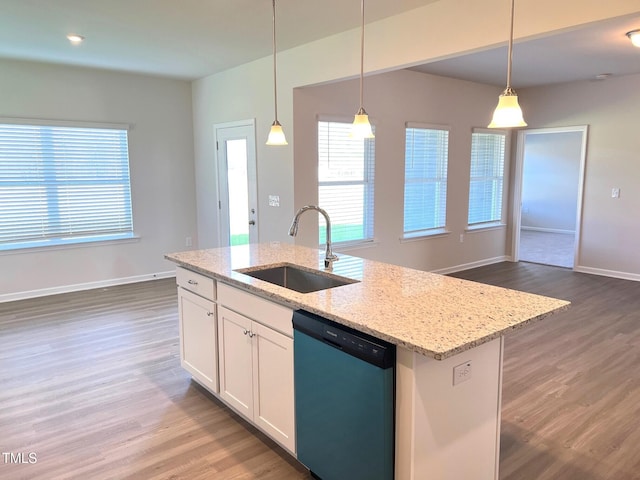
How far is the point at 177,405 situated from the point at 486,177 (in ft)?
18.7

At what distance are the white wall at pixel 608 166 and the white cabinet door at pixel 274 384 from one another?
19.3 ft

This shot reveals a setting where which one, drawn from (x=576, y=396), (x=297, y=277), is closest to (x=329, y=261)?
(x=297, y=277)

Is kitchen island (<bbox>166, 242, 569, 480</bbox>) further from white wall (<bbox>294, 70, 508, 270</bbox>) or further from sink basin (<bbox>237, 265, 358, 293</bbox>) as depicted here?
white wall (<bbox>294, 70, 508, 270</bbox>)

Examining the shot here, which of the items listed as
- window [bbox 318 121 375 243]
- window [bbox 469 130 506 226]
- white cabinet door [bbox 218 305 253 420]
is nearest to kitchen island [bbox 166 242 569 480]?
white cabinet door [bbox 218 305 253 420]

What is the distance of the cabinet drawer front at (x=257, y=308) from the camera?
2176 mm

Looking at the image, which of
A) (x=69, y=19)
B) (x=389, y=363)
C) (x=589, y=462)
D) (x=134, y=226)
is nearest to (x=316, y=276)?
(x=389, y=363)

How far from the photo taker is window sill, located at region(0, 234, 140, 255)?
5.20 metres

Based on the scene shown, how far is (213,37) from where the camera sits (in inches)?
162

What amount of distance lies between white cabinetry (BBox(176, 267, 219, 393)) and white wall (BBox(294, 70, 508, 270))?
191cm

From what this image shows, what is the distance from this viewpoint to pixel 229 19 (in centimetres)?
363

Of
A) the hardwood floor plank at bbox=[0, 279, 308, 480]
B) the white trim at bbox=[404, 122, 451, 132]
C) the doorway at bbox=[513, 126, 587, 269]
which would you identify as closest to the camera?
the hardwood floor plank at bbox=[0, 279, 308, 480]

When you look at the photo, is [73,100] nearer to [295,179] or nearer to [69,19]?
[69,19]

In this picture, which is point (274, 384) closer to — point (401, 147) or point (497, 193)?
point (401, 147)

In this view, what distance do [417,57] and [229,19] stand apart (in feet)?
4.97
